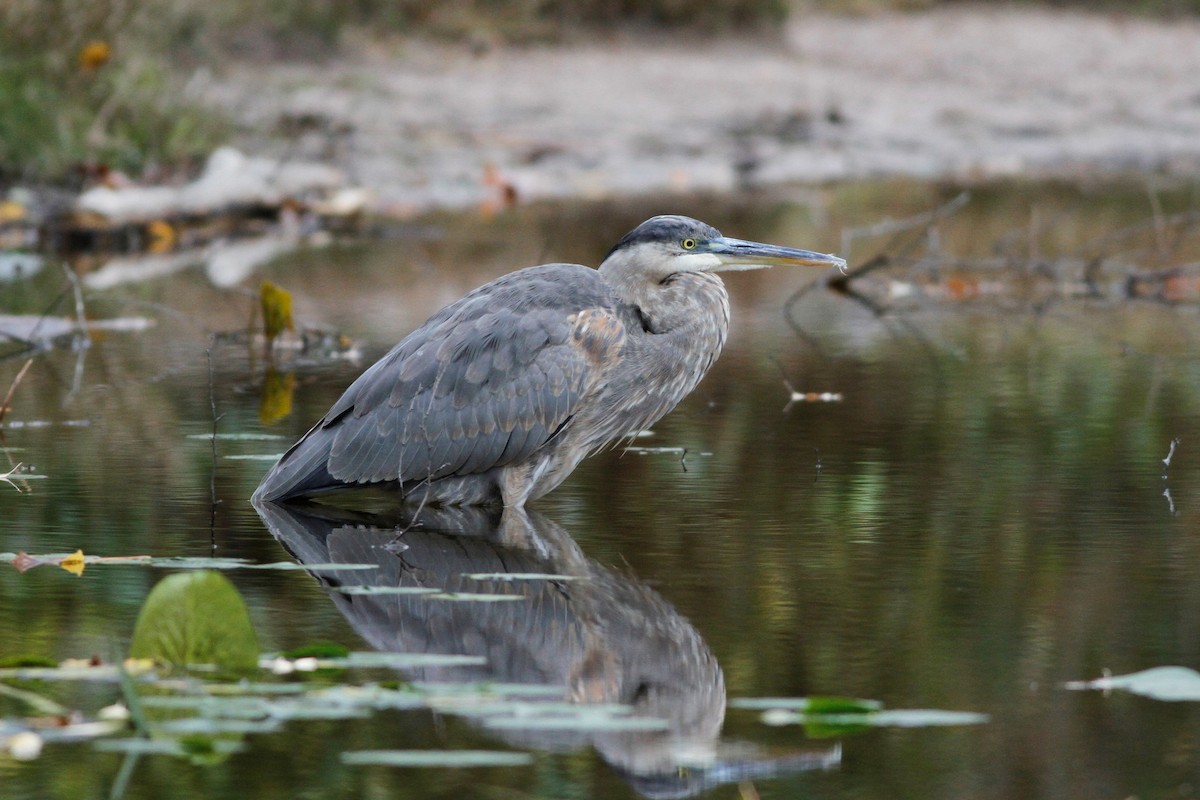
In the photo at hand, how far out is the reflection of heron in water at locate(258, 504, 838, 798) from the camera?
3424 millimetres

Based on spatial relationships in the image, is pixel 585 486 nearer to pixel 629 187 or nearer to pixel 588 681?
pixel 588 681

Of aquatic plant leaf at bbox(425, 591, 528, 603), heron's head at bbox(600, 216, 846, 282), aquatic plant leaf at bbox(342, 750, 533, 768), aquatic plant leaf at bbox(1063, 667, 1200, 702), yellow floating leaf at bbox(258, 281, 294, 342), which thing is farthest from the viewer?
yellow floating leaf at bbox(258, 281, 294, 342)

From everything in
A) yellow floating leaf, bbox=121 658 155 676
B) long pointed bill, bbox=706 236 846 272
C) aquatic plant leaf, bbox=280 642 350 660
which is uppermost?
long pointed bill, bbox=706 236 846 272

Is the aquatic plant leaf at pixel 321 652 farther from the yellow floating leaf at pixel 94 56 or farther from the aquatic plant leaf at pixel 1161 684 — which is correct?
the yellow floating leaf at pixel 94 56

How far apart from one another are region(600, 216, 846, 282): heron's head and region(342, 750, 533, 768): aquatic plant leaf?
2809mm

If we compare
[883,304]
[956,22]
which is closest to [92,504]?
[883,304]

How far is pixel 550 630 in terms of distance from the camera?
4207 mm

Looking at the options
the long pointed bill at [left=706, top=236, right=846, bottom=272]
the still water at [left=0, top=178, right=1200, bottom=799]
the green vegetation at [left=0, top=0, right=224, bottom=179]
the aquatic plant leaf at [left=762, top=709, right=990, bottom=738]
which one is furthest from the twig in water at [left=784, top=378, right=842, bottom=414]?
the green vegetation at [left=0, top=0, right=224, bottom=179]

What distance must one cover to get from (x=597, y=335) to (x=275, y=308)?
9.37 ft

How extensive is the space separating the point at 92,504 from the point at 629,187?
11.2 metres

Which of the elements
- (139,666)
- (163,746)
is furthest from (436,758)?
(139,666)

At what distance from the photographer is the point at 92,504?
5.52m

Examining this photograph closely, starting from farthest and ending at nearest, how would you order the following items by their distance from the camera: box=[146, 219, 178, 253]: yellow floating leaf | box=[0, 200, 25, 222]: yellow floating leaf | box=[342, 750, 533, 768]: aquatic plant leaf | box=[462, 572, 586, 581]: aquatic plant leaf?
box=[146, 219, 178, 253]: yellow floating leaf → box=[0, 200, 25, 222]: yellow floating leaf → box=[462, 572, 586, 581]: aquatic plant leaf → box=[342, 750, 533, 768]: aquatic plant leaf

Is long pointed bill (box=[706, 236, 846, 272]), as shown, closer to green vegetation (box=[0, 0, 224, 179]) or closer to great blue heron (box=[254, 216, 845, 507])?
great blue heron (box=[254, 216, 845, 507])
